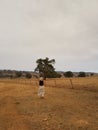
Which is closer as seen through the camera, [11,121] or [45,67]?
[11,121]

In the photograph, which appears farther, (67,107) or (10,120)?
(67,107)

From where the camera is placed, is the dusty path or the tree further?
the tree

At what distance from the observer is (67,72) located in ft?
449

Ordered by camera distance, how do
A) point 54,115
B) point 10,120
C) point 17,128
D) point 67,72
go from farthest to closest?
point 67,72, point 54,115, point 10,120, point 17,128

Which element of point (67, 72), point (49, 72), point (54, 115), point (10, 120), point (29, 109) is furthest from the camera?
point (67, 72)

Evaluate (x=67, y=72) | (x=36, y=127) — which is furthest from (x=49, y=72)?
(x=36, y=127)

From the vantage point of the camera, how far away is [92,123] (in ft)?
51.8

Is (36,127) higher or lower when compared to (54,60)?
lower

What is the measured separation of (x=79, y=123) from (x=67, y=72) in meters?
121

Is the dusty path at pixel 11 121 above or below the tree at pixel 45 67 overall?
below

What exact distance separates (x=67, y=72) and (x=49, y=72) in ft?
113

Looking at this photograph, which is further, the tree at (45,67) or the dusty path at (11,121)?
the tree at (45,67)

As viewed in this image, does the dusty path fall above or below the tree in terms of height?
below

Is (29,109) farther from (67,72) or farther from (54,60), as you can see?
(67,72)
